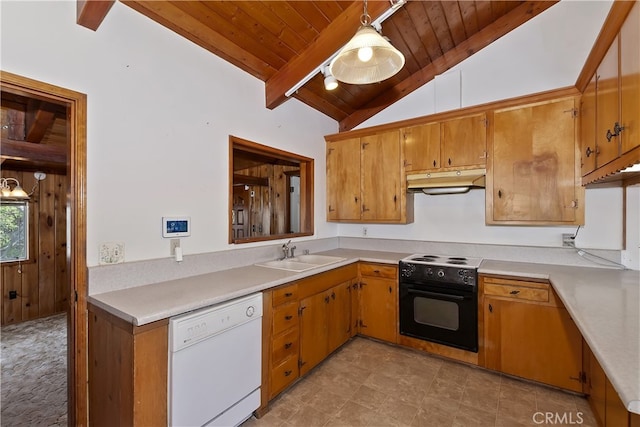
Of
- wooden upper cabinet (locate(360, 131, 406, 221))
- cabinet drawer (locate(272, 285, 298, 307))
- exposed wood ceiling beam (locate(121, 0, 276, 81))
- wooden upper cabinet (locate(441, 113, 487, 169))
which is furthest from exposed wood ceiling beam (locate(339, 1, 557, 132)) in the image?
cabinet drawer (locate(272, 285, 298, 307))

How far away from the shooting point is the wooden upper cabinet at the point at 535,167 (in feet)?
7.80

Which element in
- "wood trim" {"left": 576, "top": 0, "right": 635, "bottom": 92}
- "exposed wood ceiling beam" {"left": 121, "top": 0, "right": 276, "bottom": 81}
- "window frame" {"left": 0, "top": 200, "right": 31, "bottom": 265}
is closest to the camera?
"wood trim" {"left": 576, "top": 0, "right": 635, "bottom": 92}

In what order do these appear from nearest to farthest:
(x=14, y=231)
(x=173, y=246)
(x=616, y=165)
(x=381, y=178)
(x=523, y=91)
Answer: (x=616, y=165) → (x=173, y=246) → (x=523, y=91) → (x=381, y=178) → (x=14, y=231)

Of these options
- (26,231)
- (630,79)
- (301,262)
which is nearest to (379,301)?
(301,262)

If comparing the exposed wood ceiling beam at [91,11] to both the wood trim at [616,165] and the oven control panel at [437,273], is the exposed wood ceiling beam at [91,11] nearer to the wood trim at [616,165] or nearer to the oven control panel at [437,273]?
the wood trim at [616,165]

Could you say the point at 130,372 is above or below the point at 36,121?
below

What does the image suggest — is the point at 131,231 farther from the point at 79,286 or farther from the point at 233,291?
the point at 233,291

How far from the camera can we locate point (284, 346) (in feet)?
7.16

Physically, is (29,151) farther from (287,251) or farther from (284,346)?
(284,346)

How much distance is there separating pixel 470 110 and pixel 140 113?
2.81 m

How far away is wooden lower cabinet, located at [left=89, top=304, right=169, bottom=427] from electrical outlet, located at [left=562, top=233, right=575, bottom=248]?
320 centimetres

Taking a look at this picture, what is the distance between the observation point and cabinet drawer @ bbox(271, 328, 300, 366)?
6.89ft

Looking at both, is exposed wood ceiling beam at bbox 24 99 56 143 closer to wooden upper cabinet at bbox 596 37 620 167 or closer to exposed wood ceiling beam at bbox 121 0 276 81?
exposed wood ceiling beam at bbox 121 0 276 81

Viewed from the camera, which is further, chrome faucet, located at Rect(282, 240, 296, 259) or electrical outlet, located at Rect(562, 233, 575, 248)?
chrome faucet, located at Rect(282, 240, 296, 259)
